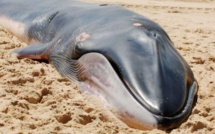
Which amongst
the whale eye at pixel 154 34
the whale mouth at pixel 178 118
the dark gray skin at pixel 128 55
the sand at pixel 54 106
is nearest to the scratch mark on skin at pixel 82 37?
the dark gray skin at pixel 128 55

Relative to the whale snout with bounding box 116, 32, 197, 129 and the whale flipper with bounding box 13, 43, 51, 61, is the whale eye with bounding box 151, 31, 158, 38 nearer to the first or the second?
the whale snout with bounding box 116, 32, 197, 129

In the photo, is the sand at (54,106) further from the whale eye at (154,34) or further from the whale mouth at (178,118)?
the whale eye at (154,34)

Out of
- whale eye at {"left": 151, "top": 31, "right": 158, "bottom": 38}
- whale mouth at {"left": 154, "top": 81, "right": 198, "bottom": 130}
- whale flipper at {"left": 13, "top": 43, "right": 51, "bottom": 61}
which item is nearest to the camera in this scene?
whale mouth at {"left": 154, "top": 81, "right": 198, "bottom": 130}

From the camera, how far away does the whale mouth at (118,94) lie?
253 centimetres

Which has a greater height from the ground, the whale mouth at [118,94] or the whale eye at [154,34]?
the whale eye at [154,34]

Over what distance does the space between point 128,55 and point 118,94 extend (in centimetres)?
31

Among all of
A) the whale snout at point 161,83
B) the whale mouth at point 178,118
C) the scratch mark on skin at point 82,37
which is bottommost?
the whale mouth at point 178,118

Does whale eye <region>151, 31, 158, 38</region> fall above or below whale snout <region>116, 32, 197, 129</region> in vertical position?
above

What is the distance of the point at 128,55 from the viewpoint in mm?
2889

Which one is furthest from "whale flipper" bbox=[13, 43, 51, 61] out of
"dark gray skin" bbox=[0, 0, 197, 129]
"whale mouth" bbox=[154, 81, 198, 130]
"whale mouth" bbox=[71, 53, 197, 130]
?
"whale mouth" bbox=[154, 81, 198, 130]

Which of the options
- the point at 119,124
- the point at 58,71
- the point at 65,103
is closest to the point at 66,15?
the point at 58,71

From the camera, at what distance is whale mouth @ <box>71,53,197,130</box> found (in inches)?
99.5

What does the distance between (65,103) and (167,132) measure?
0.76 metres

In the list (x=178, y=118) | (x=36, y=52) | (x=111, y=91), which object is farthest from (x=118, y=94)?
(x=36, y=52)
